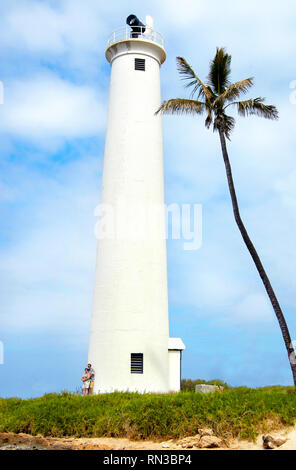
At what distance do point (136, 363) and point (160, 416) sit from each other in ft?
19.5

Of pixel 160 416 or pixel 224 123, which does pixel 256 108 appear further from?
pixel 160 416

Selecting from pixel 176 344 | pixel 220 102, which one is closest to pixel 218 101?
pixel 220 102

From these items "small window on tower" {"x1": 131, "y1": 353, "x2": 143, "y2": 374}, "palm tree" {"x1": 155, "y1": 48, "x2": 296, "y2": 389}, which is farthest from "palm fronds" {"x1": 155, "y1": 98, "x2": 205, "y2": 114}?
"small window on tower" {"x1": 131, "y1": 353, "x2": 143, "y2": 374}

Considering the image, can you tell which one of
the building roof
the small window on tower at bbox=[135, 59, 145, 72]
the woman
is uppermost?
the small window on tower at bbox=[135, 59, 145, 72]

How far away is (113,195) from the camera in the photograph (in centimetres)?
2417

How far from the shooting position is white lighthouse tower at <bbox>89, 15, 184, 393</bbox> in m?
22.7

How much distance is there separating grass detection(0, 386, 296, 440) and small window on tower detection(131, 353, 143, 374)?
3.70 meters

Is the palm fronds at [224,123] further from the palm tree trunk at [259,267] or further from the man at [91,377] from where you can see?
the man at [91,377]

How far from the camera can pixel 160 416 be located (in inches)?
663

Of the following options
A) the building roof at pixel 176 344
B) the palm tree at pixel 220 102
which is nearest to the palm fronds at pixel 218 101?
the palm tree at pixel 220 102

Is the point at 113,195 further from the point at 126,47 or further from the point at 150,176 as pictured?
the point at 126,47

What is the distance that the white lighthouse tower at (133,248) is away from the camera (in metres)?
22.7

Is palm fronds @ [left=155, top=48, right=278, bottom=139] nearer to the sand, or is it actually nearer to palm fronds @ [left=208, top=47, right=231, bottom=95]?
palm fronds @ [left=208, top=47, right=231, bottom=95]
